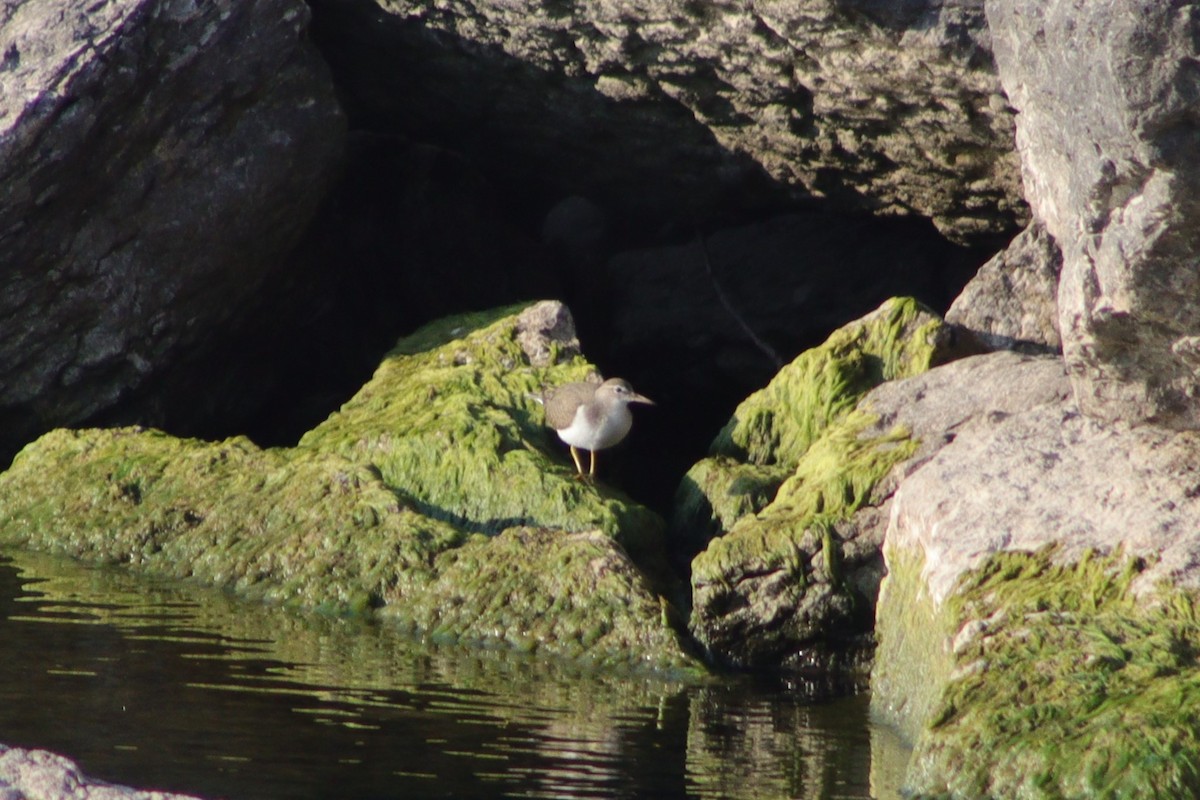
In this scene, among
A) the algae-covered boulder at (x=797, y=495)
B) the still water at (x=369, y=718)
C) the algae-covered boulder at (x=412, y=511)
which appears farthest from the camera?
the algae-covered boulder at (x=412, y=511)

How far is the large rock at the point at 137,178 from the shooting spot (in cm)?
914

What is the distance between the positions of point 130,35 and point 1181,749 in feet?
23.1

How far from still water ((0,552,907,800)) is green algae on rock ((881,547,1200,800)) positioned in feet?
1.25

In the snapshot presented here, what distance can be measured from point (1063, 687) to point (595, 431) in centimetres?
401

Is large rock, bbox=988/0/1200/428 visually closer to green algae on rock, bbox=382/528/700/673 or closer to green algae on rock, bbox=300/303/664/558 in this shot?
green algae on rock, bbox=382/528/700/673

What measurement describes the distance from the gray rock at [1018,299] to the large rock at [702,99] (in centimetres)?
49

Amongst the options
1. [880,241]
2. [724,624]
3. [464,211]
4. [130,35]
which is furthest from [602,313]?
[724,624]

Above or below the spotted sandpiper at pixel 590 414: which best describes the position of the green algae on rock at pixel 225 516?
below

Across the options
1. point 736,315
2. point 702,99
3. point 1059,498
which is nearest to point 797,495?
point 1059,498

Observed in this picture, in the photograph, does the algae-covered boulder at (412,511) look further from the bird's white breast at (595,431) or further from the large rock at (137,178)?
the large rock at (137,178)

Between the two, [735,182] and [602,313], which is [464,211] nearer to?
[602,313]

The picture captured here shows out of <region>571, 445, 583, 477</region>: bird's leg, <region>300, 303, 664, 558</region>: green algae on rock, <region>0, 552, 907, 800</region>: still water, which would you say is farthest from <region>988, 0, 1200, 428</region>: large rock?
<region>571, 445, 583, 477</region>: bird's leg

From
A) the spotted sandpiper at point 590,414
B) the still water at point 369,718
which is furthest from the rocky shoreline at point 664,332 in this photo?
the still water at point 369,718

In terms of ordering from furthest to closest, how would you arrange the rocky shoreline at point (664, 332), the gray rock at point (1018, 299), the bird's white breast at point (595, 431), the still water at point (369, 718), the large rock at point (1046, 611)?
the gray rock at point (1018, 299) → the bird's white breast at point (595, 431) → the rocky shoreline at point (664, 332) → the still water at point (369, 718) → the large rock at point (1046, 611)
